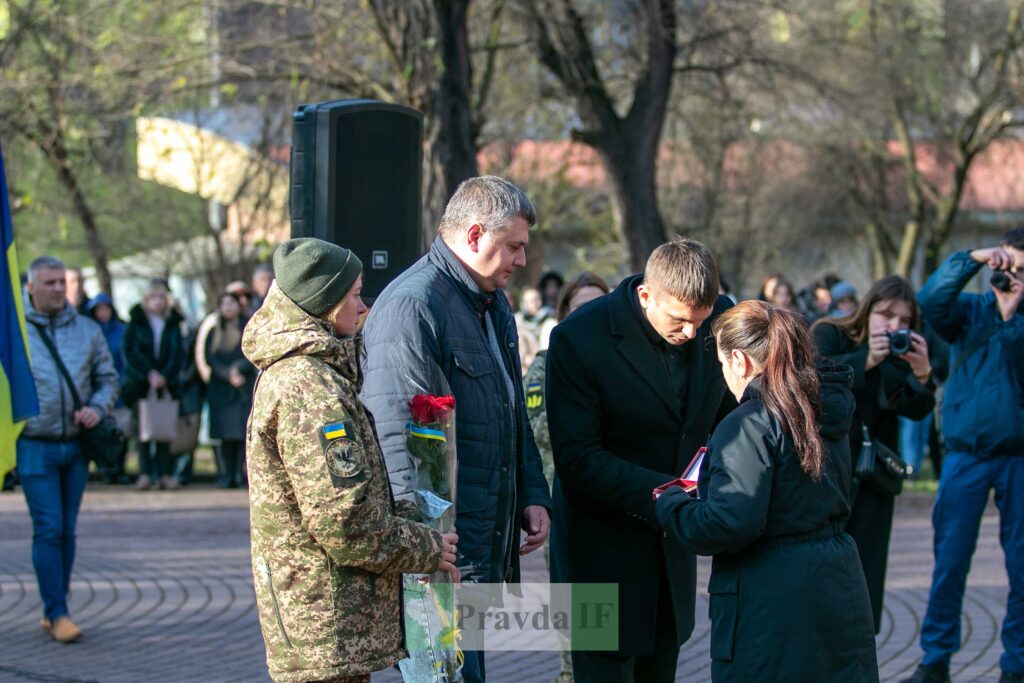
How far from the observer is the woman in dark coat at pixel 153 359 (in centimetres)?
1387

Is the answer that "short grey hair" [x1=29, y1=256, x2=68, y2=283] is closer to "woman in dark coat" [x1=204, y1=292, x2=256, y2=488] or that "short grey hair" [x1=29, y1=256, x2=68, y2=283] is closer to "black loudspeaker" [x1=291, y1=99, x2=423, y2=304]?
"black loudspeaker" [x1=291, y1=99, x2=423, y2=304]

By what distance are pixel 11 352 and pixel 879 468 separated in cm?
414

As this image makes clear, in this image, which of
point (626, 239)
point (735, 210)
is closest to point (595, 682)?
point (626, 239)

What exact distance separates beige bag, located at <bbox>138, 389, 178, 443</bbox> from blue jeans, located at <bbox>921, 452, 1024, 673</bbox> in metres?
9.23

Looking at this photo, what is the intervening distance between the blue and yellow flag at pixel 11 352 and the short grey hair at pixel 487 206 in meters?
3.01

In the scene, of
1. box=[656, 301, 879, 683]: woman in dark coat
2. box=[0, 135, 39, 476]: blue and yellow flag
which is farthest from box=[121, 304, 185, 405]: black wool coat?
box=[656, 301, 879, 683]: woman in dark coat

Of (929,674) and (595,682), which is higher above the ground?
(595,682)

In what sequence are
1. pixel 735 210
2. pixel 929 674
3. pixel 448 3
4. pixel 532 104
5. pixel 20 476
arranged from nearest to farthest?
pixel 929 674 → pixel 20 476 → pixel 448 3 → pixel 532 104 → pixel 735 210

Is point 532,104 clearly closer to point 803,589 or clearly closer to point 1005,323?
point 1005,323

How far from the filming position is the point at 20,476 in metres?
7.62

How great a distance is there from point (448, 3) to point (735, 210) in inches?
687

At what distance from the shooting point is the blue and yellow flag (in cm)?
638

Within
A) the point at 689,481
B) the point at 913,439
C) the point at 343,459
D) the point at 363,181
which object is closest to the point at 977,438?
the point at 689,481

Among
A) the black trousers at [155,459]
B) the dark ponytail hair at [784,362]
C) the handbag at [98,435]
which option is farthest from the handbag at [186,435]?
the dark ponytail hair at [784,362]
